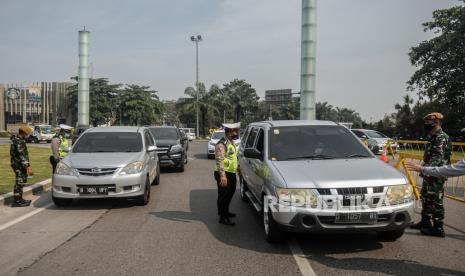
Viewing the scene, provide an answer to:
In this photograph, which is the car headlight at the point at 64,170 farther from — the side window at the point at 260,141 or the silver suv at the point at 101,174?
the side window at the point at 260,141

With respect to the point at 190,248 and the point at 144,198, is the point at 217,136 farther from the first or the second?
the point at 190,248

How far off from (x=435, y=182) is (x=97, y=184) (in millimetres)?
5683

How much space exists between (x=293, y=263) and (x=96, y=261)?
2.29 meters

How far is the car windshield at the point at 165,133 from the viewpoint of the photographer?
15805 mm

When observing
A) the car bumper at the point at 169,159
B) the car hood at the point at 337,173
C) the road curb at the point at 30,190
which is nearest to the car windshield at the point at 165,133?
the car bumper at the point at 169,159

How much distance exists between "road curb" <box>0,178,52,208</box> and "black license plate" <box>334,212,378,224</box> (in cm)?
681

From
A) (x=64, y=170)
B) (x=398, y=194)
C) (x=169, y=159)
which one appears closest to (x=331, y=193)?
(x=398, y=194)

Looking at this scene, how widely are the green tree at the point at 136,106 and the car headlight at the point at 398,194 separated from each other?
55751mm

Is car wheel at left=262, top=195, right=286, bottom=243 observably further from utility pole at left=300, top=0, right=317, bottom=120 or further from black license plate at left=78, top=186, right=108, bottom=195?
utility pole at left=300, top=0, right=317, bottom=120

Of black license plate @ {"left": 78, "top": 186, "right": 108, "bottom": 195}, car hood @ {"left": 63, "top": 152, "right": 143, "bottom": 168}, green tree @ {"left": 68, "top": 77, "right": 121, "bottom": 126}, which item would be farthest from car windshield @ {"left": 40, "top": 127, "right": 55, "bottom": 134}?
black license plate @ {"left": 78, "top": 186, "right": 108, "bottom": 195}

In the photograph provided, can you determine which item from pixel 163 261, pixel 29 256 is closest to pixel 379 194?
pixel 163 261

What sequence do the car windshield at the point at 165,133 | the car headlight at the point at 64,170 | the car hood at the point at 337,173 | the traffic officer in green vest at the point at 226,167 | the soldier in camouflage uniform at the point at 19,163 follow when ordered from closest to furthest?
the car hood at the point at 337,173
the traffic officer in green vest at the point at 226,167
the car headlight at the point at 64,170
the soldier in camouflage uniform at the point at 19,163
the car windshield at the point at 165,133

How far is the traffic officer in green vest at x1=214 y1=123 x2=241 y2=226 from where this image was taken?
21.7 feet

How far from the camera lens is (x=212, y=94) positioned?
68.6m
